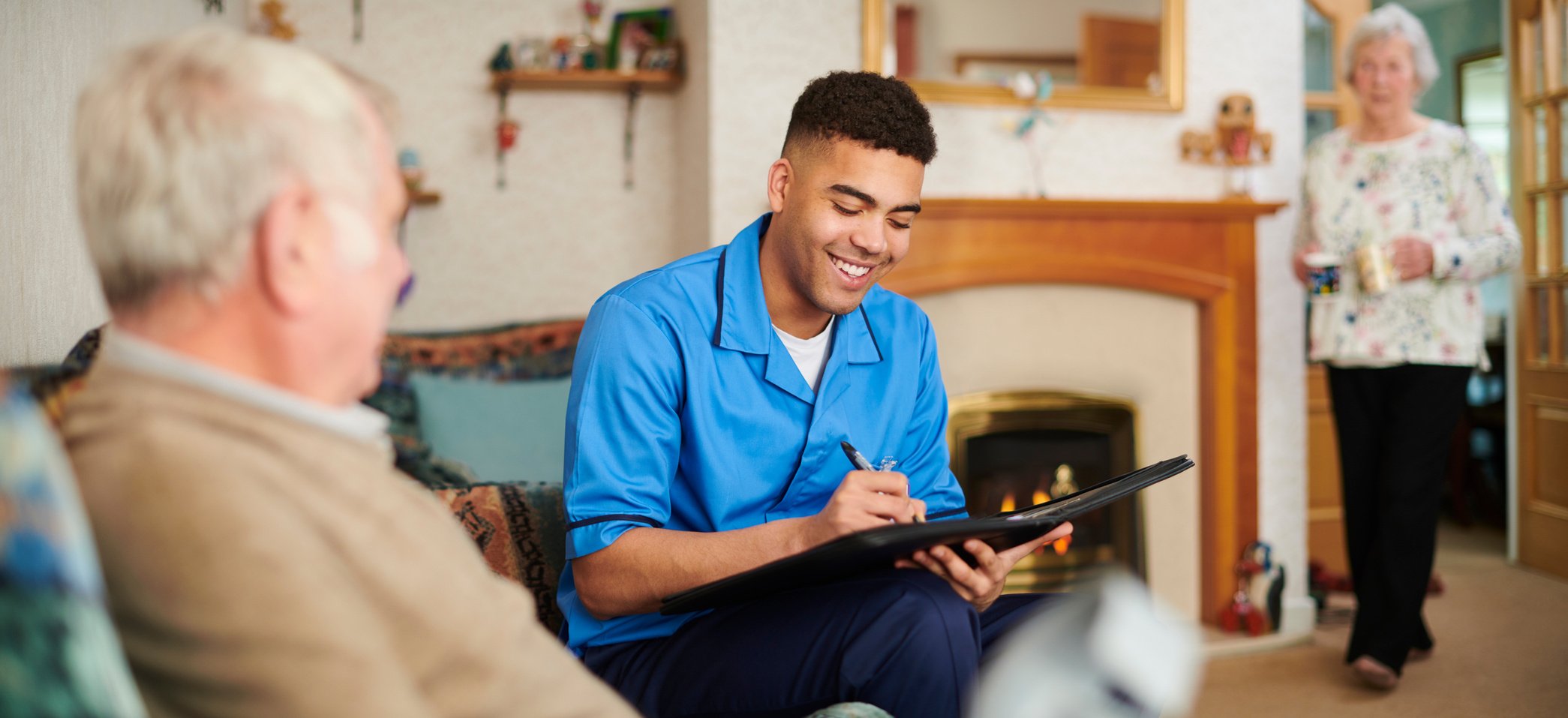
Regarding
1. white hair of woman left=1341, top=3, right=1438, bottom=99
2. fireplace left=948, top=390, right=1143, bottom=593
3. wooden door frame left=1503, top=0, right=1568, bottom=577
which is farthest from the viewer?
wooden door frame left=1503, top=0, right=1568, bottom=577

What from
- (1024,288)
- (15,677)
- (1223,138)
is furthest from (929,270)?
(15,677)

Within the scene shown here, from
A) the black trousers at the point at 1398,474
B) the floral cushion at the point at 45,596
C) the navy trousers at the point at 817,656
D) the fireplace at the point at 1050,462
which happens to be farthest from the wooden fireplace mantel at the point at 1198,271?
the floral cushion at the point at 45,596

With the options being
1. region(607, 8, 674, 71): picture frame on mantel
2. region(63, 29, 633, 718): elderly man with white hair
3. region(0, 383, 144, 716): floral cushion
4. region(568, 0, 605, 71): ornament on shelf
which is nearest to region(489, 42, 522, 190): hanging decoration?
region(568, 0, 605, 71): ornament on shelf

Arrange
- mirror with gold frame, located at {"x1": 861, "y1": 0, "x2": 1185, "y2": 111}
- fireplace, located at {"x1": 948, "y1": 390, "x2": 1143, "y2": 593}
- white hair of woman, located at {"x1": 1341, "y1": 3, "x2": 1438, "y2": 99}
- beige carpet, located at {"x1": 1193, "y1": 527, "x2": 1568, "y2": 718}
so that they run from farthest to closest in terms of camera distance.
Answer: fireplace, located at {"x1": 948, "y1": 390, "x2": 1143, "y2": 593}
mirror with gold frame, located at {"x1": 861, "y1": 0, "x2": 1185, "y2": 111}
white hair of woman, located at {"x1": 1341, "y1": 3, "x2": 1438, "y2": 99}
beige carpet, located at {"x1": 1193, "y1": 527, "x2": 1568, "y2": 718}

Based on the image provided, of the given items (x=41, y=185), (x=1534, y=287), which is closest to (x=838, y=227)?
(x=41, y=185)

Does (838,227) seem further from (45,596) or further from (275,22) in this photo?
(275,22)

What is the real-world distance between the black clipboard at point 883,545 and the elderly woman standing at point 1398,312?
1602 mm

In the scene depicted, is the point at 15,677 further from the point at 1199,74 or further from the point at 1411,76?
the point at 1199,74

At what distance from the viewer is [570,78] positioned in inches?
127

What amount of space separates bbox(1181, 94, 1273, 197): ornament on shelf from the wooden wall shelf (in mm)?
1484

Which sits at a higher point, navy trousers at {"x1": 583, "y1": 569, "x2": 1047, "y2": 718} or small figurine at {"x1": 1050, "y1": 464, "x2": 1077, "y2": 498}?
navy trousers at {"x1": 583, "y1": 569, "x2": 1047, "y2": 718}

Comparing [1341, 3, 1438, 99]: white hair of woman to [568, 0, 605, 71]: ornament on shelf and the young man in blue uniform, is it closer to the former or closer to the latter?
the young man in blue uniform

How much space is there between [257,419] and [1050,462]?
110 inches

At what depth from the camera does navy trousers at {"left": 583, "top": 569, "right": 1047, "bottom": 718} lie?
108 cm
